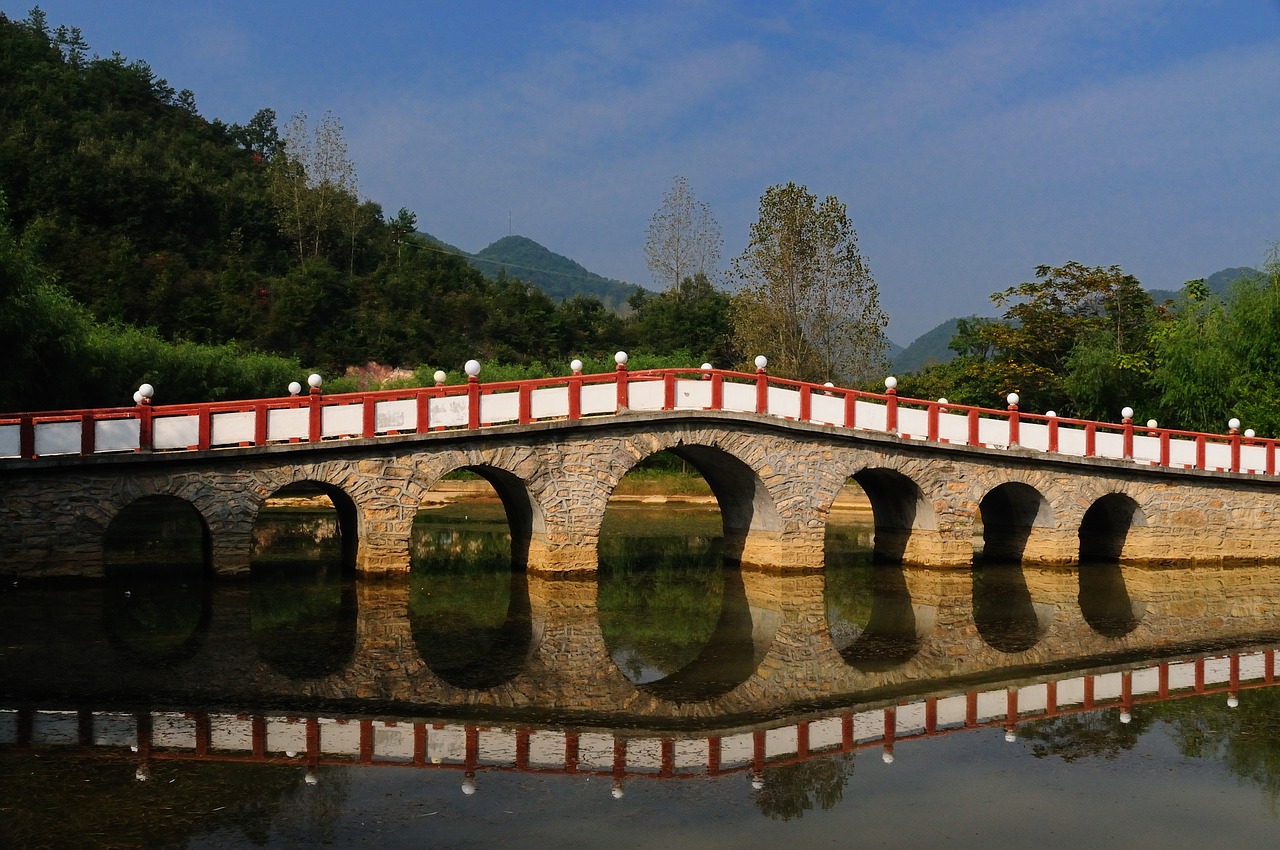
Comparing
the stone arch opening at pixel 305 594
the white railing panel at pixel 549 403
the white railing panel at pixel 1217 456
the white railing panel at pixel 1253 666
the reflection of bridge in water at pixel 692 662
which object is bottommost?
the white railing panel at pixel 1253 666

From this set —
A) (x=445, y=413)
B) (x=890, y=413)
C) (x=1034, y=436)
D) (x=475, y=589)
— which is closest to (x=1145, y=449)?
(x=1034, y=436)

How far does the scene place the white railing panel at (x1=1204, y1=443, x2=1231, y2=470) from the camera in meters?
24.7

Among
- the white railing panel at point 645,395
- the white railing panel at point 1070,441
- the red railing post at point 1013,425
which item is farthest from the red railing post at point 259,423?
the white railing panel at point 1070,441

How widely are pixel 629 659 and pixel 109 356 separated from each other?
2111cm

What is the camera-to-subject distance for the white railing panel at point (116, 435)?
17531mm

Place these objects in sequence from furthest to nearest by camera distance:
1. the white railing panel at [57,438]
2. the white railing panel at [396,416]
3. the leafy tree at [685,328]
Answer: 1. the leafy tree at [685,328]
2. the white railing panel at [396,416]
3. the white railing panel at [57,438]

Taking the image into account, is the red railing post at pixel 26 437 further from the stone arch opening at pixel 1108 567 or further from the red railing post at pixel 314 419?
the stone arch opening at pixel 1108 567

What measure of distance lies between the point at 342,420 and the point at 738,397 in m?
7.37

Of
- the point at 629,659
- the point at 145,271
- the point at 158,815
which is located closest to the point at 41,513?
the point at 629,659

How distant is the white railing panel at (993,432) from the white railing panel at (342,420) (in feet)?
41.1

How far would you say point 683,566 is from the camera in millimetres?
22781

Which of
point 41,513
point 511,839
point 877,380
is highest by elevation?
point 877,380

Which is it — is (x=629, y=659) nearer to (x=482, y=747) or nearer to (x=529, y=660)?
(x=529, y=660)

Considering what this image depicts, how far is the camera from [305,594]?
1803 cm
